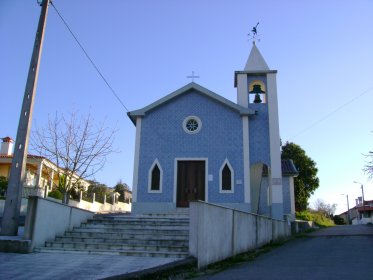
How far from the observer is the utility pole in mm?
10875

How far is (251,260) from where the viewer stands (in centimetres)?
1018

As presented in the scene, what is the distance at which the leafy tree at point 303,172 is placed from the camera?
138 ft

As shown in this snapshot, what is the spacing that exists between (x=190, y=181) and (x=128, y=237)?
21.3 feet

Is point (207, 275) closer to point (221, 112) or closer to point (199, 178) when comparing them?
point (199, 178)

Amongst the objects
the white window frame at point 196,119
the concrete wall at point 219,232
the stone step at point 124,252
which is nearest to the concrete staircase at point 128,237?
the stone step at point 124,252

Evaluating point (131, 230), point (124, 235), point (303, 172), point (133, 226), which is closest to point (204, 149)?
point (133, 226)

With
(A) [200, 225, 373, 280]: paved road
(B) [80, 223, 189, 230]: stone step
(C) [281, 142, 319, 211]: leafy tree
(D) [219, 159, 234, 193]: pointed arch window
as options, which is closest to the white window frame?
(D) [219, 159, 234, 193]: pointed arch window

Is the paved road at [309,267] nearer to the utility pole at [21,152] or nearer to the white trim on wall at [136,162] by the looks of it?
the utility pole at [21,152]

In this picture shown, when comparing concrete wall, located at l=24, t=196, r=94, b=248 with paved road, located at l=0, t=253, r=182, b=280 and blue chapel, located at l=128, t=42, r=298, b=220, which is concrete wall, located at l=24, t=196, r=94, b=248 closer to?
paved road, located at l=0, t=253, r=182, b=280

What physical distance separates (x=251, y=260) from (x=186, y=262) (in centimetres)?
233

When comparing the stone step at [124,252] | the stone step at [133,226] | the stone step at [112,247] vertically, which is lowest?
the stone step at [124,252]

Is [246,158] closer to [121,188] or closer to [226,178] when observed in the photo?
[226,178]

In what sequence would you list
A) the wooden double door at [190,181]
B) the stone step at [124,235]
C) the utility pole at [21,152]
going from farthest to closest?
the wooden double door at [190,181]
the stone step at [124,235]
the utility pole at [21,152]

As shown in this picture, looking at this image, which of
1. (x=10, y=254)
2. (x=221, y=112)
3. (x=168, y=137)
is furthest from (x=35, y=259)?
(x=221, y=112)
